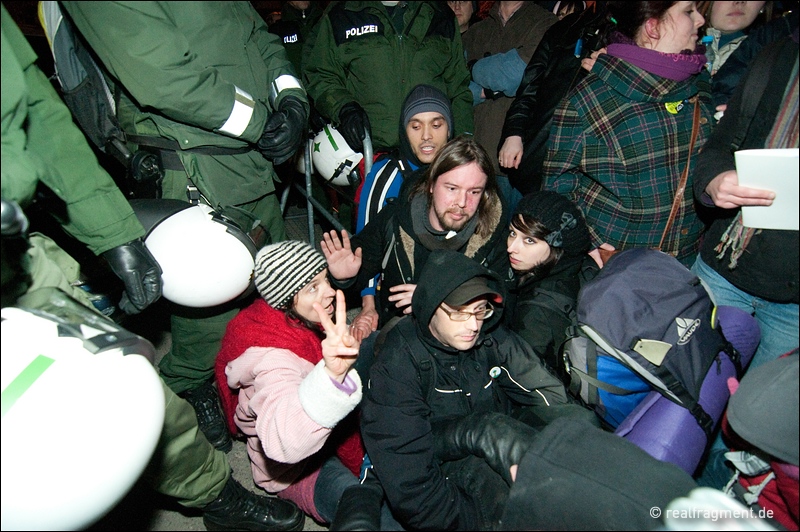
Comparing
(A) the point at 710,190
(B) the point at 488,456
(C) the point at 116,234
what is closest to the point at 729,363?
(A) the point at 710,190

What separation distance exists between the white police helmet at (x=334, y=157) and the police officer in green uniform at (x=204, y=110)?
2.65 feet

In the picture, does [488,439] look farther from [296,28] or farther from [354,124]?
[296,28]

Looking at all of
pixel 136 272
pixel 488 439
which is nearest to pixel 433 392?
pixel 488 439

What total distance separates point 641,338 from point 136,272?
1822mm

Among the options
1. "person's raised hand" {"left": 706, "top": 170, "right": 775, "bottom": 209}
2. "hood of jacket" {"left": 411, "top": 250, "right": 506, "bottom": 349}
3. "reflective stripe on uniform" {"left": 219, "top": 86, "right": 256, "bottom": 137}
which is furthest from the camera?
"reflective stripe on uniform" {"left": 219, "top": 86, "right": 256, "bottom": 137}

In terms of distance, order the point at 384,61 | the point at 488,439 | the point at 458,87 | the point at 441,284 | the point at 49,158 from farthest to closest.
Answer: the point at 458,87 → the point at 384,61 → the point at 441,284 → the point at 488,439 → the point at 49,158

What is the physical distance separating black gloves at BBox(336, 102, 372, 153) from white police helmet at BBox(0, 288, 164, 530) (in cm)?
201

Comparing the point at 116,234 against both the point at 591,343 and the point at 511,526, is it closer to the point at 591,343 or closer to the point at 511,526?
the point at 511,526

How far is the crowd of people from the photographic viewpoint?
1.40m

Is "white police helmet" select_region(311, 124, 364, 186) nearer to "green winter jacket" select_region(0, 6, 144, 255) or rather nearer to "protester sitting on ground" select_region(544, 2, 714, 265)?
"protester sitting on ground" select_region(544, 2, 714, 265)

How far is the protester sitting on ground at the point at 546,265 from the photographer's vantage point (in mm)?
2139

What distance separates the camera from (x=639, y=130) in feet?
7.02

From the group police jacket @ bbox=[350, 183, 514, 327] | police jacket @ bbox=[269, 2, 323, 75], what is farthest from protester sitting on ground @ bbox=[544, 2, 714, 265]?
police jacket @ bbox=[269, 2, 323, 75]

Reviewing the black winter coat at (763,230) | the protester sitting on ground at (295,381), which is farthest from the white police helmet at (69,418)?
the black winter coat at (763,230)
